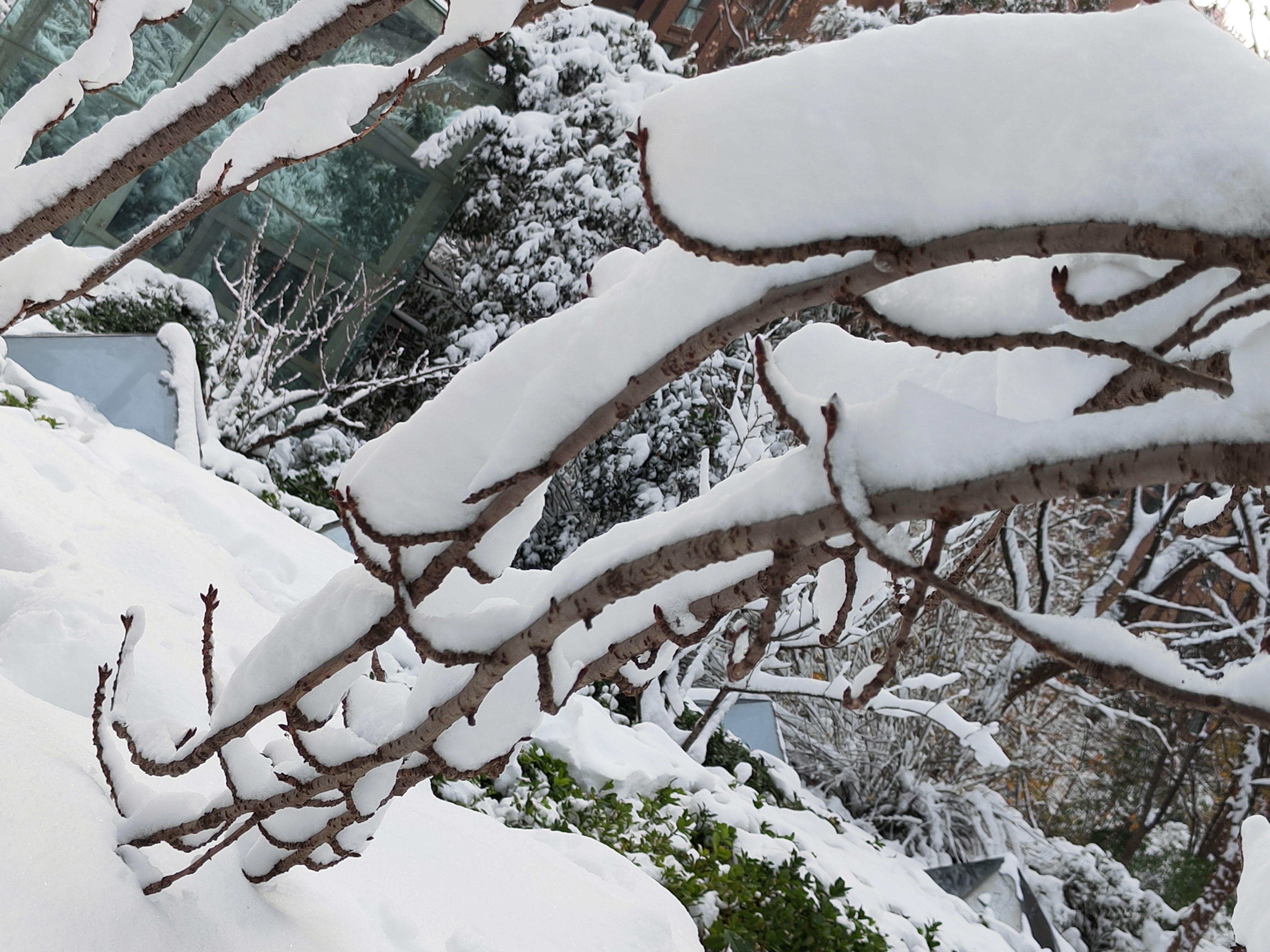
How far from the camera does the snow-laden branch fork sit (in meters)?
0.63

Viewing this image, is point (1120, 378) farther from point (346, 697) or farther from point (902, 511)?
point (346, 697)

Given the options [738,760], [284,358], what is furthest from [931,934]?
[284,358]

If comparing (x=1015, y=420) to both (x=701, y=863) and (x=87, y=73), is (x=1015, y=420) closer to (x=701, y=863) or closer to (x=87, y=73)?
(x=87, y=73)

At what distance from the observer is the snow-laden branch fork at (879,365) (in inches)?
24.9

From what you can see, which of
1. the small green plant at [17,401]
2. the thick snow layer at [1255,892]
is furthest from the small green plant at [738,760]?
the thick snow layer at [1255,892]

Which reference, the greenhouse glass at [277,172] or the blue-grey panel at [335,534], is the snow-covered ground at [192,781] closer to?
the blue-grey panel at [335,534]

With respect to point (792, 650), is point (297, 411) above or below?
below

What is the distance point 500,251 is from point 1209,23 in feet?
33.5

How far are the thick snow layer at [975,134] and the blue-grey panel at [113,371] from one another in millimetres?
6040

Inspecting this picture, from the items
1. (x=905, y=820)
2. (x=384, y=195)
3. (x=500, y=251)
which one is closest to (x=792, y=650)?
(x=905, y=820)

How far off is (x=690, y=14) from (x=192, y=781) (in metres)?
22.8

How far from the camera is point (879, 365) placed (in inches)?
40.3

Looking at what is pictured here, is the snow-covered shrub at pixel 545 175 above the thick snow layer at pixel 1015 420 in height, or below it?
above

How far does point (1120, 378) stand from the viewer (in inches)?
28.6
